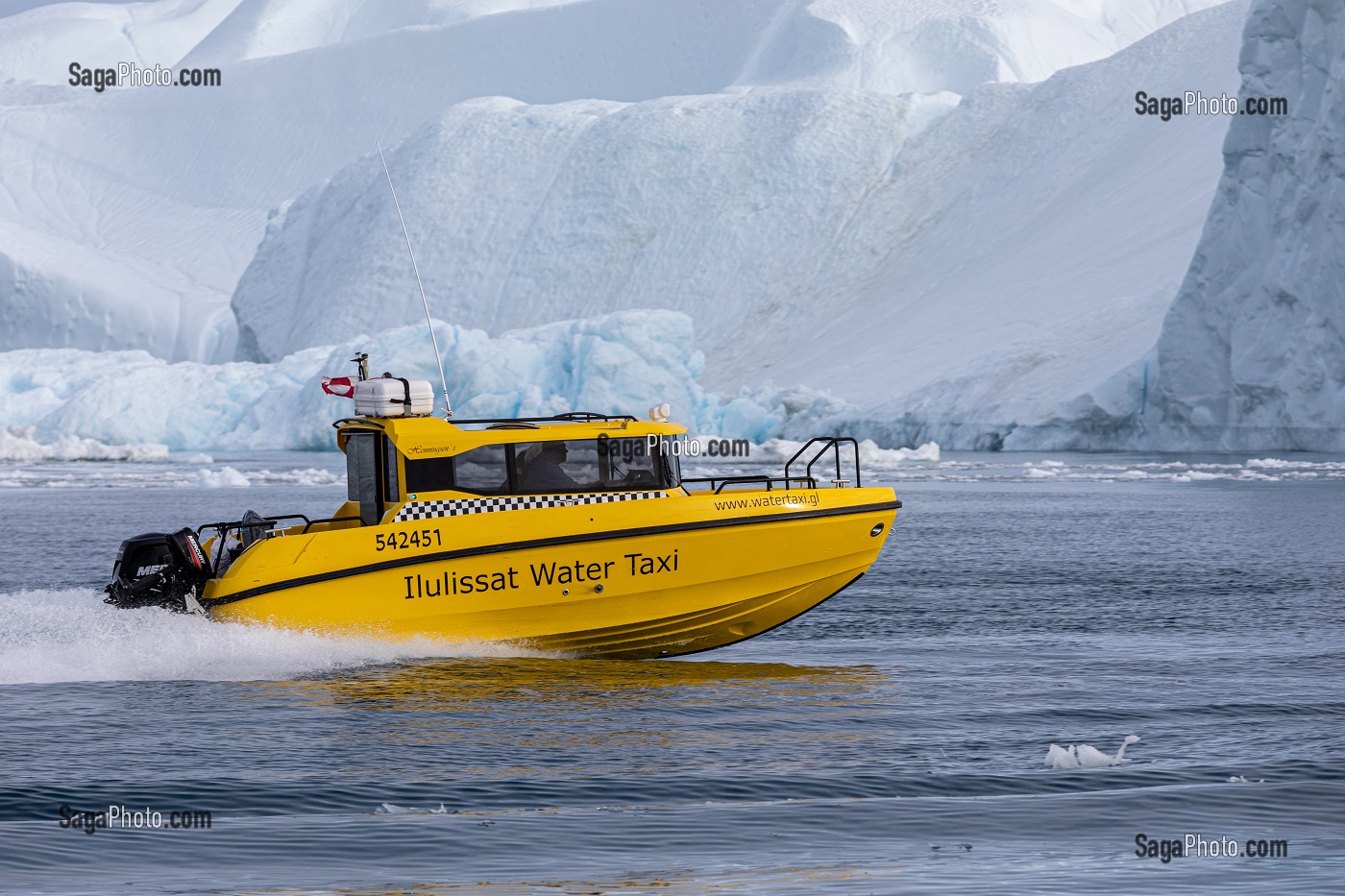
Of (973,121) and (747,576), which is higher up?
(973,121)

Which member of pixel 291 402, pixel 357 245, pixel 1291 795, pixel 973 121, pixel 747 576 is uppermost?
pixel 973 121

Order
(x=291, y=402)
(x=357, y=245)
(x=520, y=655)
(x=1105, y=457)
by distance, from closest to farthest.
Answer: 1. (x=520, y=655)
2. (x=1105, y=457)
3. (x=291, y=402)
4. (x=357, y=245)

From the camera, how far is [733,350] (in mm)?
93562

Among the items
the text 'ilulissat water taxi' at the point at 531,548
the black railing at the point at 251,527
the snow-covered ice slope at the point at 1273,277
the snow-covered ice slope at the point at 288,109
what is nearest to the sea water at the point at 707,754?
the text 'ilulissat water taxi' at the point at 531,548

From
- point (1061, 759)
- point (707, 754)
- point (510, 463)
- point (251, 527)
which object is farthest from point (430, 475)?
point (1061, 759)

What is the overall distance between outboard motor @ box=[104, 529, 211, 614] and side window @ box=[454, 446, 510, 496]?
7.86 ft

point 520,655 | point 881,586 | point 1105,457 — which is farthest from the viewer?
point 1105,457

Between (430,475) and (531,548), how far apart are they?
3.43 ft

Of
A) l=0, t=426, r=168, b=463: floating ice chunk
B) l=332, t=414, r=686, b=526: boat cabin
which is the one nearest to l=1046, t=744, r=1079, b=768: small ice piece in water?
l=332, t=414, r=686, b=526: boat cabin

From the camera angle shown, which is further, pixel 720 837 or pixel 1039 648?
pixel 1039 648

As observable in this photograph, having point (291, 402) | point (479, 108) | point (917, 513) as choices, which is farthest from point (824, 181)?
point (917, 513)

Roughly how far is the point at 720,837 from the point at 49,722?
547 centimetres

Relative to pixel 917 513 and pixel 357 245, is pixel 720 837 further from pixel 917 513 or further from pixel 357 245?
pixel 357 245

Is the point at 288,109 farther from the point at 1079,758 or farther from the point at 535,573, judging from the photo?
the point at 1079,758
